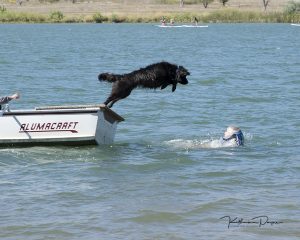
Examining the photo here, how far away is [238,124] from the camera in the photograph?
20.5 m

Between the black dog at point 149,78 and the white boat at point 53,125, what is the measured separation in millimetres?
469

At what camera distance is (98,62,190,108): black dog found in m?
15.3

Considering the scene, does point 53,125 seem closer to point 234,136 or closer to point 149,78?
point 149,78

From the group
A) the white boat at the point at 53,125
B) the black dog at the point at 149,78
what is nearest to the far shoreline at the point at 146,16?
the black dog at the point at 149,78

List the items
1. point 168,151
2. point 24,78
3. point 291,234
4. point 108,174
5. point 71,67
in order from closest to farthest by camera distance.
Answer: point 291,234 → point 108,174 → point 168,151 → point 24,78 → point 71,67

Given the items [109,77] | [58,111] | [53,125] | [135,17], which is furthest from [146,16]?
[58,111]

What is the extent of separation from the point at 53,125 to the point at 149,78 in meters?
1.90

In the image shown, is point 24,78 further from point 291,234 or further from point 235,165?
point 291,234

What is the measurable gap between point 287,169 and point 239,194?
2.16 meters

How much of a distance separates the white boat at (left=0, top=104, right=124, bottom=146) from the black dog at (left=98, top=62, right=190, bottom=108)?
469 millimetres

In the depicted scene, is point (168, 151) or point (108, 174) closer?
point (108, 174)

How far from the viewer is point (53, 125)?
15.2m

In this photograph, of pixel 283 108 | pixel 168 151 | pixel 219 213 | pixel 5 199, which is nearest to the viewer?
pixel 219 213

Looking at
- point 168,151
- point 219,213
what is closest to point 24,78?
point 168,151
